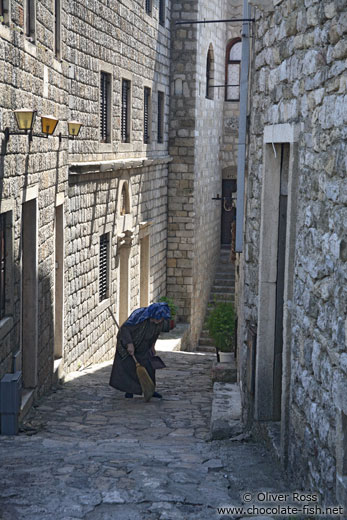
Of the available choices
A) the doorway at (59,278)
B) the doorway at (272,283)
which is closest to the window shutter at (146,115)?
the doorway at (59,278)

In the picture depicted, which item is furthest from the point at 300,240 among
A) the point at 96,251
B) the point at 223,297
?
the point at 223,297

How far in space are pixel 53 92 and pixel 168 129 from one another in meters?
9.26

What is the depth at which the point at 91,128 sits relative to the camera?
12094 millimetres

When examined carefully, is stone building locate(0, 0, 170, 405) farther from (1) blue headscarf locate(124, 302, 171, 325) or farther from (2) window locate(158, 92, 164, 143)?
(1) blue headscarf locate(124, 302, 171, 325)

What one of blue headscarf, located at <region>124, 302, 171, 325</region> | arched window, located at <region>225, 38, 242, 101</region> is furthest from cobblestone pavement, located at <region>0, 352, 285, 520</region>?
arched window, located at <region>225, 38, 242, 101</region>

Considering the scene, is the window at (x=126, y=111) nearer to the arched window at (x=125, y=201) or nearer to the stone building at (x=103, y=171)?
the stone building at (x=103, y=171)

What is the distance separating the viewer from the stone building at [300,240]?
401cm

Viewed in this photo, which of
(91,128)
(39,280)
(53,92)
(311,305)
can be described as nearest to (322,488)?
(311,305)

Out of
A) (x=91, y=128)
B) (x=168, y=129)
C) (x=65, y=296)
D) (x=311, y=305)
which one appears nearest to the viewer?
(x=311, y=305)

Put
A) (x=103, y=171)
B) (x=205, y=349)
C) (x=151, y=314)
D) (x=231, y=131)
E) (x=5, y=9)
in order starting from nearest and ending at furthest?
(x=5, y=9) → (x=151, y=314) → (x=103, y=171) → (x=205, y=349) → (x=231, y=131)

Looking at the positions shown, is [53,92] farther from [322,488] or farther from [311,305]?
[322,488]

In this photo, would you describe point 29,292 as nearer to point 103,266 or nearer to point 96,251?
point 96,251

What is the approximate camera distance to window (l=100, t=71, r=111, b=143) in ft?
42.4

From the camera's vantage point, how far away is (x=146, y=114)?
16406mm
